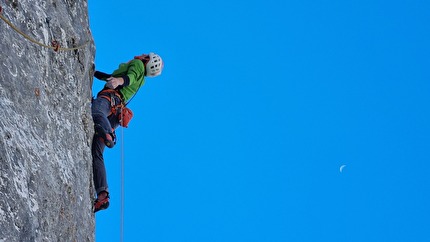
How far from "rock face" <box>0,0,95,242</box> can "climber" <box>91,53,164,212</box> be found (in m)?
0.42

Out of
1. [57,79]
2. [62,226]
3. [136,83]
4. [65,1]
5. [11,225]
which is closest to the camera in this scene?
[11,225]

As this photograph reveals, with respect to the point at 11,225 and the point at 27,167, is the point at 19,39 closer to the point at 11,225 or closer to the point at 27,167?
the point at 27,167

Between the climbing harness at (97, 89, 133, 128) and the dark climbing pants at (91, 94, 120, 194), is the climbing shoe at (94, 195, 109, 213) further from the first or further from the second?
the climbing harness at (97, 89, 133, 128)

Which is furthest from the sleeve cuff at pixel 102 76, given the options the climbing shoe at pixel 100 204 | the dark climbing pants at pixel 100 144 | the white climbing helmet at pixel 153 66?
the climbing shoe at pixel 100 204

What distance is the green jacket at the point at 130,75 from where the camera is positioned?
11453mm

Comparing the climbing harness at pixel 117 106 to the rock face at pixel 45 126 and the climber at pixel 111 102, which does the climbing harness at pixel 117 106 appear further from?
the rock face at pixel 45 126

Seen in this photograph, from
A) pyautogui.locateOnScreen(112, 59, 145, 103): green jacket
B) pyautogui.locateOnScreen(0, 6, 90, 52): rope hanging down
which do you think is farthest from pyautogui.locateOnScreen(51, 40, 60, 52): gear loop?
pyautogui.locateOnScreen(112, 59, 145, 103): green jacket

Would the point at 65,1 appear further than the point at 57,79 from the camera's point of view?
Yes

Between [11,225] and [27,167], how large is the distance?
2.74 feet

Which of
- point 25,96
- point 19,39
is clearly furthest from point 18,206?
point 19,39

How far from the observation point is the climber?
10.0 metres

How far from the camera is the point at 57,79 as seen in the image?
8828 millimetres

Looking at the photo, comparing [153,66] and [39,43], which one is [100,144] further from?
[39,43]

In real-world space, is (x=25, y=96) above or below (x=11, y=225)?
above
